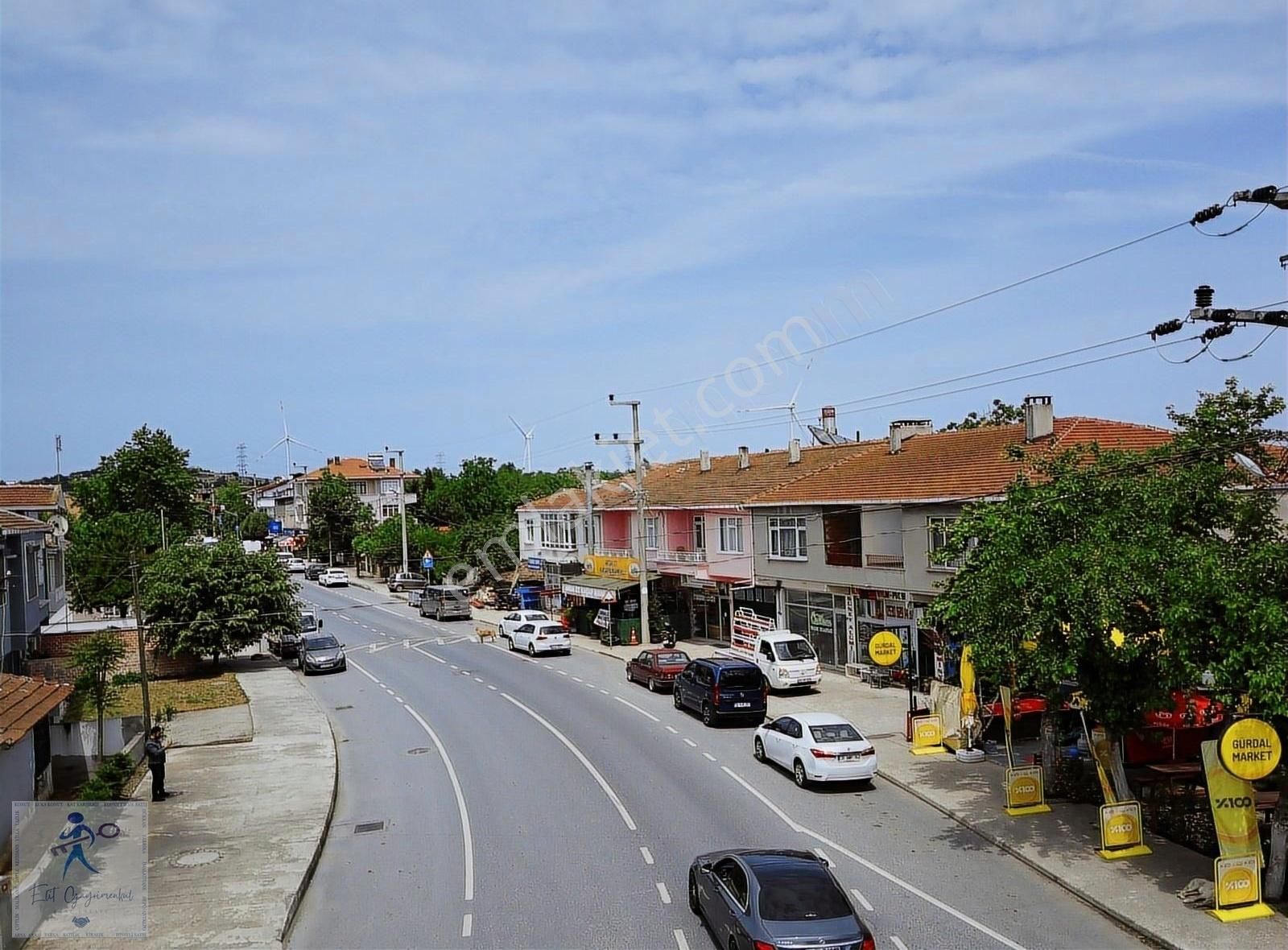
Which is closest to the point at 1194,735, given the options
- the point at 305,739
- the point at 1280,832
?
the point at 1280,832

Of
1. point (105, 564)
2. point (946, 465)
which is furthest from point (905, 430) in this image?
point (105, 564)

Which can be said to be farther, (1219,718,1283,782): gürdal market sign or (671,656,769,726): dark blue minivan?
(671,656,769,726): dark blue minivan

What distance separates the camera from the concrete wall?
16406 millimetres

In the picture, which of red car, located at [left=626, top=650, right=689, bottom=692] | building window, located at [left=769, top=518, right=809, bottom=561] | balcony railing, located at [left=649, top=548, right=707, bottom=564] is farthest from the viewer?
balcony railing, located at [left=649, top=548, right=707, bottom=564]

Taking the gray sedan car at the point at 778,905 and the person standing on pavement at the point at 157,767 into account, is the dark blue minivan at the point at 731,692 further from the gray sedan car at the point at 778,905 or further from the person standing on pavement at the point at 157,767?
the gray sedan car at the point at 778,905

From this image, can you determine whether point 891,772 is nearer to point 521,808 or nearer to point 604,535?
point 521,808

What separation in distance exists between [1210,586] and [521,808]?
1299 centimetres

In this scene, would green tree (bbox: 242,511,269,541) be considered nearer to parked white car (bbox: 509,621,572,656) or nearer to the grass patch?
parked white car (bbox: 509,621,572,656)

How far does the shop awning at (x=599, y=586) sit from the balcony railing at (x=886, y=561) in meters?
15.5

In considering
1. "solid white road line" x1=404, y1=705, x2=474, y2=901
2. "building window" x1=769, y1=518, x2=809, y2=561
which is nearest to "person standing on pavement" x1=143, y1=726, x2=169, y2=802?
"solid white road line" x1=404, y1=705, x2=474, y2=901

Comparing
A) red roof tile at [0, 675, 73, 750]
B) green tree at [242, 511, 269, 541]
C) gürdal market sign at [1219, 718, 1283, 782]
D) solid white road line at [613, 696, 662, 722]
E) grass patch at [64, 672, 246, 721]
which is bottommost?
solid white road line at [613, 696, 662, 722]

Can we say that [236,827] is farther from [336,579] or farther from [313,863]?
[336,579]

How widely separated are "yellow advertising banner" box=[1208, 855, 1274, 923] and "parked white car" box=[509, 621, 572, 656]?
3213 cm

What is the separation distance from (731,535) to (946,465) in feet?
37.3
